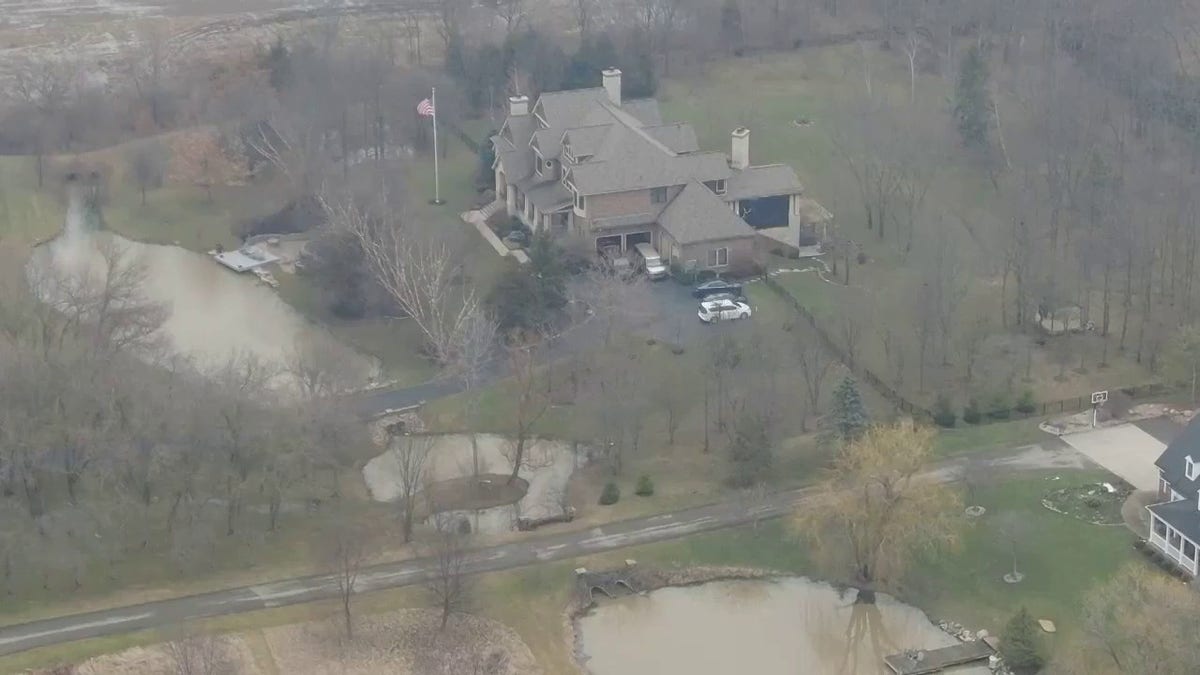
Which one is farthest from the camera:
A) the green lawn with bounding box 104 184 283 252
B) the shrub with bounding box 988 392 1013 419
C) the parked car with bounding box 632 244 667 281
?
the green lawn with bounding box 104 184 283 252

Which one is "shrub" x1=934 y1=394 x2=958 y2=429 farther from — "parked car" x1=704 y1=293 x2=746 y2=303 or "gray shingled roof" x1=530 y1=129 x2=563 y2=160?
"gray shingled roof" x1=530 y1=129 x2=563 y2=160

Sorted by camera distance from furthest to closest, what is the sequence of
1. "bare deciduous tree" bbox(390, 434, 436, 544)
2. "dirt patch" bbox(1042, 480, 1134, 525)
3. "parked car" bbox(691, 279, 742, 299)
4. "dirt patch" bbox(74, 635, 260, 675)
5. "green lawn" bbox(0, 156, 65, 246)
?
"green lawn" bbox(0, 156, 65, 246) → "parked car" bbox(691, 279, 742, 299) → "dirt patch" bbox(1042, 480, 1134, 525) → "bare deciduous tree" bbox(390, 434, 436, 544) → "dirt patch" bbox(74, 635, 260, 675)

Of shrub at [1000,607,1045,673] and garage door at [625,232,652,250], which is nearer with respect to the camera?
shrub at [1000,607,1045,673]

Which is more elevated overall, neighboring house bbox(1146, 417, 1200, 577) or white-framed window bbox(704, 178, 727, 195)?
white-framed window bbox(704, 178, 727, 195)

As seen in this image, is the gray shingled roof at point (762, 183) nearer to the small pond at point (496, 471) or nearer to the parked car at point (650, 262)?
the parked car at point (650, 262)

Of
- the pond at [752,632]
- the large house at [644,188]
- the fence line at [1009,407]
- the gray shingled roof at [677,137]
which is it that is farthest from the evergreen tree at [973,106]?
the pond at [752,632]

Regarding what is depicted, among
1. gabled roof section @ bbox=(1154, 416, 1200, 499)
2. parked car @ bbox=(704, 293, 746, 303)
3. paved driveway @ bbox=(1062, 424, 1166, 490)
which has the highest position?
parked car @ bbox=(704, 293, 746, 303)

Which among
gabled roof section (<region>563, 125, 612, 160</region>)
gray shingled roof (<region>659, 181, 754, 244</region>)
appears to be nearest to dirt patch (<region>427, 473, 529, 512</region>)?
gray shingled roof (<region>659, 181, 754, 244</region>)
